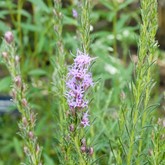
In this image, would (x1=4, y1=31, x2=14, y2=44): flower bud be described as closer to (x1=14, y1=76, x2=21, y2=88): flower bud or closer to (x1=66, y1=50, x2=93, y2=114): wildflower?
(x1=14, y1=76, x2=21, y2=88): flower bud

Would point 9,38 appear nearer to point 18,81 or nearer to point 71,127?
point 18,81

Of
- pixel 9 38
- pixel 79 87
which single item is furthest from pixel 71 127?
pixel 9 38

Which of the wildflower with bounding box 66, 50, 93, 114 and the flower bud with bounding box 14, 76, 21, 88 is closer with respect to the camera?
the wildflower with bounding box 66, 50, 93, 114

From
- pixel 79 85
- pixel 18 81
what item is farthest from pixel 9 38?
pixel 79 85

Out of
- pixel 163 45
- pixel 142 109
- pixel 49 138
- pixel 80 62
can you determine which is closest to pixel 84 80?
pixel 80 62

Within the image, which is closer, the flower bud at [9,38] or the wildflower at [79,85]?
the wildflower at [79,85]

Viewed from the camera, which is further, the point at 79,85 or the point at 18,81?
the point at 18,81

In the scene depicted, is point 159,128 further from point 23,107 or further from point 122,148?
point 23,107

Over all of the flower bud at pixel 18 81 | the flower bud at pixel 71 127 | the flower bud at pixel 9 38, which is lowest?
the flower bud at pixel 71 127

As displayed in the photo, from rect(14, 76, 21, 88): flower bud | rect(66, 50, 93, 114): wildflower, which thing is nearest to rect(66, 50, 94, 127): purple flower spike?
rect(66, 50, 93, 114): wildflower

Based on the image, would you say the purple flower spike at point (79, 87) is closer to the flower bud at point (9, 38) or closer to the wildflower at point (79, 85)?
the wildflower at point (79, 85)

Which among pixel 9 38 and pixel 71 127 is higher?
pixel 9 38

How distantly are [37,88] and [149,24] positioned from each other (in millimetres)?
1439

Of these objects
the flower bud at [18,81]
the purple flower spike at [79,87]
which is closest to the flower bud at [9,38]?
the flower bud at [18,81]
